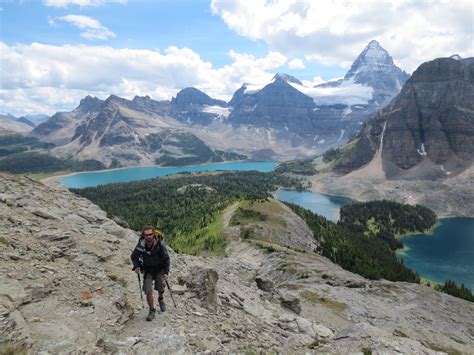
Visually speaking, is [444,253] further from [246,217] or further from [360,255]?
[246,217]

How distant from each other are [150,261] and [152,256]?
1.07ft

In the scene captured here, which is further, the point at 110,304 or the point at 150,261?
the point at 110,304

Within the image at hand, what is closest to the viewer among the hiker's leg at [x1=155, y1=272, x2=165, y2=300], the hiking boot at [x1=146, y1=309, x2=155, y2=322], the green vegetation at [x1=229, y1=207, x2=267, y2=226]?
the hiking boot at [x1=146, y1=309, x2=155, y2=322]

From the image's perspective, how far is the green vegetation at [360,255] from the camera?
98.6 metres

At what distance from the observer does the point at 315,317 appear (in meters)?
41.1

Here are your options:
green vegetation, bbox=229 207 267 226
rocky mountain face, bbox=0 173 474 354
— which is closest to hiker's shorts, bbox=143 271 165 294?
rocky mountain face, bbox=0 173 474 354

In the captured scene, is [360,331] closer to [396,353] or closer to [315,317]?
[396,353]

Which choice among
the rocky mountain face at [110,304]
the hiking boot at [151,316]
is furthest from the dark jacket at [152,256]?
the rocky mountain face at [110,304]

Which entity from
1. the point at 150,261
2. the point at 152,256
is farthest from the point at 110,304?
the point at 152,256

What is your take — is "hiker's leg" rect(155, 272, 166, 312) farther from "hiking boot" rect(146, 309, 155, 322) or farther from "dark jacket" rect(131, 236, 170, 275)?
"hiking boot" rect(146, 309, 155, 322)

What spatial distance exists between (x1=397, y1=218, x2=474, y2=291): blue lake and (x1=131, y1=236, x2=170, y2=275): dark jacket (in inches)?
4728

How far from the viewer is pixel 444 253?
486 ft

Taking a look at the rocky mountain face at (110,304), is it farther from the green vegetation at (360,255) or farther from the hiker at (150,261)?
the green vegetation at (360,255)

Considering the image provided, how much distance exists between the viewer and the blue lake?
123519mm
